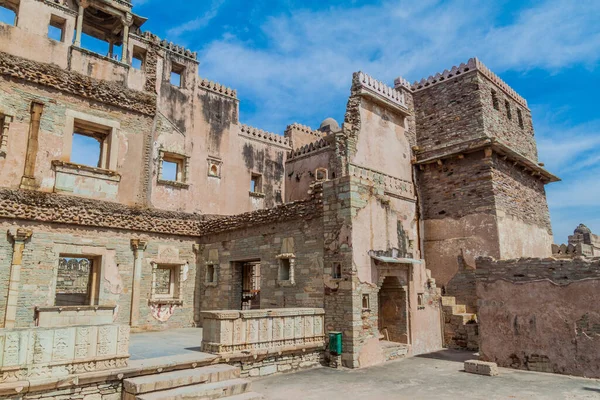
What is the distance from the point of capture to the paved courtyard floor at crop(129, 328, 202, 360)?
9.40 meters

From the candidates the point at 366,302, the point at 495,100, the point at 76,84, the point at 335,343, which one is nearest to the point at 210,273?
the point at 335,343

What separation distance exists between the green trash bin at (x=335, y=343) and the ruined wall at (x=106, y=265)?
6707 mm

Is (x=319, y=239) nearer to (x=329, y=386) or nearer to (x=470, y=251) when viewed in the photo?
(x=329, y=386)

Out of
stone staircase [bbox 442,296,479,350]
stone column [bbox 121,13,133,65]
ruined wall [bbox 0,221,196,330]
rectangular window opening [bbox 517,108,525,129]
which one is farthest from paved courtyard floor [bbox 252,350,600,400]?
Result: rectangular window opening [bbox 517,108,525,129]

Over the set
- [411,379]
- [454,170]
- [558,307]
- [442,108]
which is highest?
[442,108]

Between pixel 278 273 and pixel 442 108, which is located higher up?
pixel 442 108

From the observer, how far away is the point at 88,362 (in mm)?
7355

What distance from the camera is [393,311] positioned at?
13297mm

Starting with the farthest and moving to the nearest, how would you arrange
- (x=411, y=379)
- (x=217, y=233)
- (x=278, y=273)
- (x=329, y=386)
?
(x=217, y=233)
(x=278, y=273)
(x=411, y=379)
(x=329, y=386)

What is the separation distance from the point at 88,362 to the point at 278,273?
634 cm

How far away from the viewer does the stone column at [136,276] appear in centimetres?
1406

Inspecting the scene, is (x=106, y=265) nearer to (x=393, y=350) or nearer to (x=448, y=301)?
(x=393, y=350)

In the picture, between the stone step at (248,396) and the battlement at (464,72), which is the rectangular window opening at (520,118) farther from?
the stone step at (248,396)

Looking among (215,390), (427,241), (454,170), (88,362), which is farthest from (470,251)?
(88,362)
